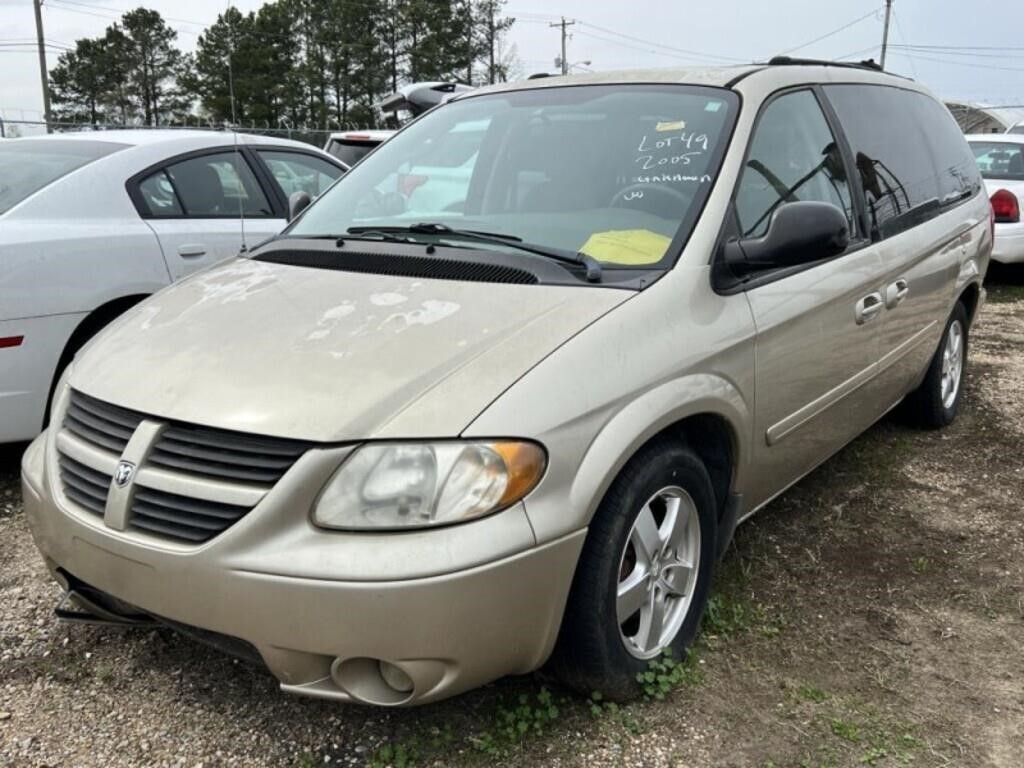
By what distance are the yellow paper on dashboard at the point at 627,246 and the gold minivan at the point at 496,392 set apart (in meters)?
0.01

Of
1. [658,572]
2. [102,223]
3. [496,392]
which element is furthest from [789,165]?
[102,223]

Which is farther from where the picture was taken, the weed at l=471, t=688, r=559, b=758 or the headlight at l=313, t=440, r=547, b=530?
the weed at l=471, t=688, r=559, b=758

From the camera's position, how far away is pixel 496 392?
215cm

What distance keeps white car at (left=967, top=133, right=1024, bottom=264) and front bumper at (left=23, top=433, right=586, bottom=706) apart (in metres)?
8.07

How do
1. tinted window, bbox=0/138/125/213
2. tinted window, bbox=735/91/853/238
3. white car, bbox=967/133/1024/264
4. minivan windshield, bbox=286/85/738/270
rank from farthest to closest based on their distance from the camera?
1. white car, bbox=967/133/1024/264
2. tinted window, bbox=0/138/125/213
3. tinted window, bbox=735/91/853/238
4. minivan windshield, bbox=286/85/738/270

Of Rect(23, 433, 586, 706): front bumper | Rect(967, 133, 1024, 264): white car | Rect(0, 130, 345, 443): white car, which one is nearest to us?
Rect(23, 433, 586, 706): front bumper

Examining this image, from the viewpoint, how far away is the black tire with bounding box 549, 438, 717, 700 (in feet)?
7.53

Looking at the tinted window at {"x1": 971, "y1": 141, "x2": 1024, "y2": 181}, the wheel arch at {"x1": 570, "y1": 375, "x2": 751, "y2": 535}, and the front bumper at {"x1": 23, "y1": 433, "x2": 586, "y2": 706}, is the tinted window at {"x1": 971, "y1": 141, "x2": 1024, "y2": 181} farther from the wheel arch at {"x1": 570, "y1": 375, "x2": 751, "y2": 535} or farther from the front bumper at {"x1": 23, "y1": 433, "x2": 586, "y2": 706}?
the front bumper at {"x1": 23, "y1": 433, "x2": 586, "y2": 706}

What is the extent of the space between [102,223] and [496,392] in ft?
9.66

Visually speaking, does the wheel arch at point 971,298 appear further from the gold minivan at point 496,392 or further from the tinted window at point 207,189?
the tinted window at point 207,189

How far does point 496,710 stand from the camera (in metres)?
2.54

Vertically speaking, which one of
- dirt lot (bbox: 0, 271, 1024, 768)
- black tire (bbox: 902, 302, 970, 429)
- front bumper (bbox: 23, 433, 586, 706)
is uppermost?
front bumper (bbox: 23, 433, 586, 706)

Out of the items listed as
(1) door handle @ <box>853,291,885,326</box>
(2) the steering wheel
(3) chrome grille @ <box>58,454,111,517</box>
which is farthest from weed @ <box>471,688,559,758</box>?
(1) door handle @ <box>853,291,885,326</box>

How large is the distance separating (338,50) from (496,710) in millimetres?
57314
